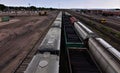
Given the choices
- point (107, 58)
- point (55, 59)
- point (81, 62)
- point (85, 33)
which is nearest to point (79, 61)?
point (81, 62)

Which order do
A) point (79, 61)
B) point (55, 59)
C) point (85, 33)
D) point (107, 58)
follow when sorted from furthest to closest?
point (85, 33) < point (79, 61) < point (107, 58) < point (55, 59)

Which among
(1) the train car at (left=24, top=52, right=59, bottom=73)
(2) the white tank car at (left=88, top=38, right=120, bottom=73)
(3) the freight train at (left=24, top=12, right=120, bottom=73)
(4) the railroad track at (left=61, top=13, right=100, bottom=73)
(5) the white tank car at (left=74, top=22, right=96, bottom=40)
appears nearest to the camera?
(1) the train car at (left=24, top=52, right=59, bottom=73)

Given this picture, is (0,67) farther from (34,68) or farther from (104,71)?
(104,71)

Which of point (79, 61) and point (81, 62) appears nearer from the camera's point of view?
point (81, 62)

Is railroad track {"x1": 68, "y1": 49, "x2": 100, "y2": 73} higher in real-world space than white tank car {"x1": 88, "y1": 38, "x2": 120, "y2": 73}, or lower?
lower

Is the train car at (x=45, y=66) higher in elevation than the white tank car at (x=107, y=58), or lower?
higher

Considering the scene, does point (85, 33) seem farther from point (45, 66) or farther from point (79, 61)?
point (45, 66)

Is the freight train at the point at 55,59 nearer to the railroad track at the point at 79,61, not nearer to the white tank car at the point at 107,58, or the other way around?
the white tank car at the point at 107,58

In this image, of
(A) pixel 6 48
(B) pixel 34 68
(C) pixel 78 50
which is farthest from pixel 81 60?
(A) pixel 6 48

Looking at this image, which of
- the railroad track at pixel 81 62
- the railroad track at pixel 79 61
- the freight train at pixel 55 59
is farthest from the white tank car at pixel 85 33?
the freight train at pixel 55 59

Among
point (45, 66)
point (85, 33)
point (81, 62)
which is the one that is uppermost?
point (85, 33)

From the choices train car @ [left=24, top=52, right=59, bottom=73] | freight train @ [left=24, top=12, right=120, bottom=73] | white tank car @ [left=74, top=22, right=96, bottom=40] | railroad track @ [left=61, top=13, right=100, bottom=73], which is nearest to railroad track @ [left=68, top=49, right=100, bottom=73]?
railroad track @ [left=61, top=13, right=100, bottom=73]

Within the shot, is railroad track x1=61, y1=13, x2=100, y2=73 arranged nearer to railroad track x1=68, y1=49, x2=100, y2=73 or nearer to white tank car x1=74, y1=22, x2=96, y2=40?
railroad track x1=68, y1=49, x2=100, y2=73

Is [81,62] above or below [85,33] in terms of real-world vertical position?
below
